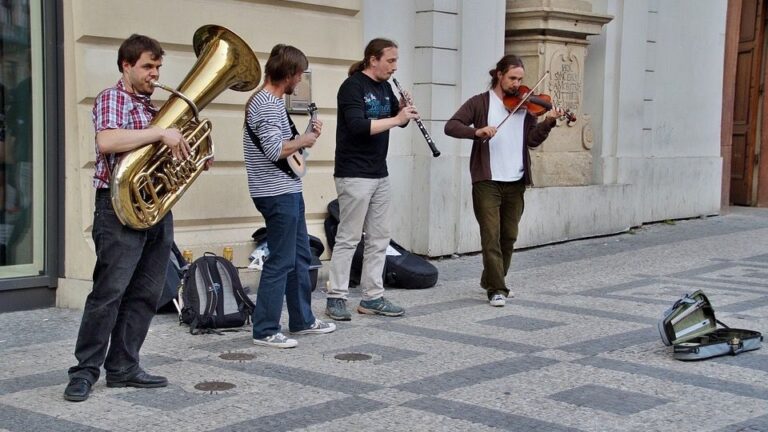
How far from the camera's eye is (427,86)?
10258 mm

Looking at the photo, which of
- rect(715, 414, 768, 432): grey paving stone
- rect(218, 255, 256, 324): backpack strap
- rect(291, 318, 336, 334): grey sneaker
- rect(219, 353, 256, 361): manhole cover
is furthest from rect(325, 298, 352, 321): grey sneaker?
rect(715, 414, 768, 432): grey paving stone

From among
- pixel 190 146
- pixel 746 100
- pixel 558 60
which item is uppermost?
pixel 558 60

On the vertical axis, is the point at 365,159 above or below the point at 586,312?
above

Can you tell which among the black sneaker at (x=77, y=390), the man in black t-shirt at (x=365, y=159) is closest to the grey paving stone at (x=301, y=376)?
the black sneaker at (x=77, y=390)

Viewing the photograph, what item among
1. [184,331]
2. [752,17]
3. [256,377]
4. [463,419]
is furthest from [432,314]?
[752,17]

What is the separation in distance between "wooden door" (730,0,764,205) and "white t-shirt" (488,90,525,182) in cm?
934

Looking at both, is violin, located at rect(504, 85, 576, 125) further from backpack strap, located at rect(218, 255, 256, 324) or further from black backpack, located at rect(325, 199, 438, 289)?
backpack strap, located at rect(218, 255, 256, 324)

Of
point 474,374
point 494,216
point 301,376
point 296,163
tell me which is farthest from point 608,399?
point 494,216

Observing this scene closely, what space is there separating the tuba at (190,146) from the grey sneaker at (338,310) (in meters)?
1.84

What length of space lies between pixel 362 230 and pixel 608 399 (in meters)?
2.49

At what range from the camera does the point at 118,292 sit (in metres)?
5.10

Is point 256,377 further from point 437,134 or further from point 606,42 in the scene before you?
point 606,42

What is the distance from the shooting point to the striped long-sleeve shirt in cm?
618

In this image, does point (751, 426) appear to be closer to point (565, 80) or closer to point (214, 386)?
point (214, 386)
